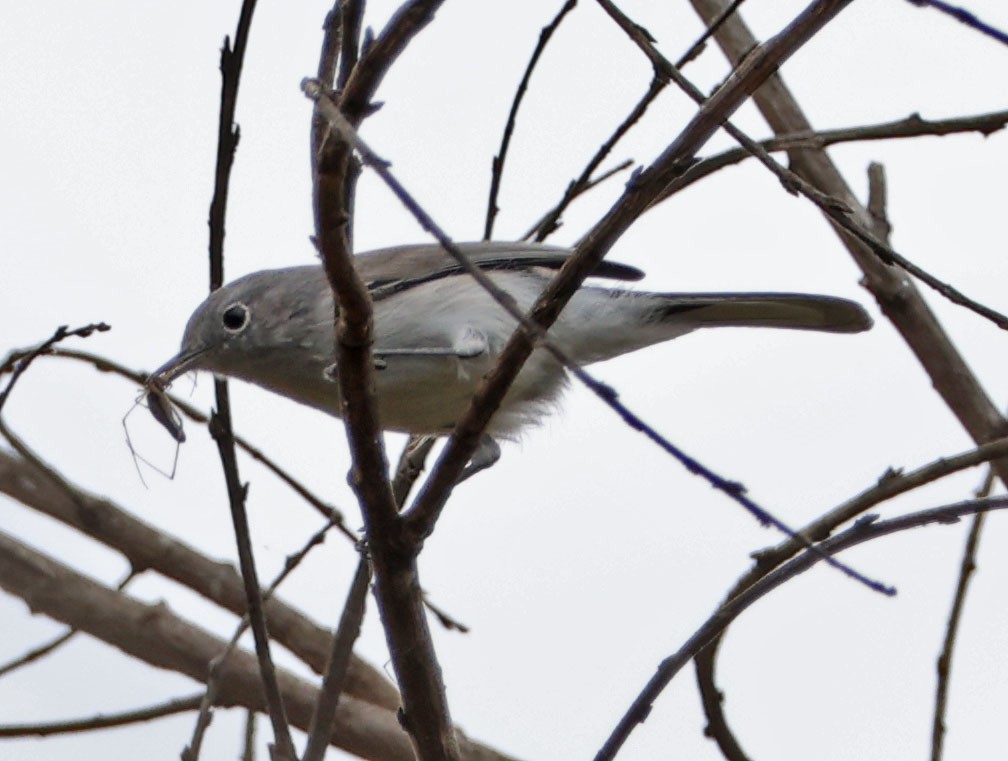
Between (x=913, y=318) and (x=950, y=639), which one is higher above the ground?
(x=913, y=318)

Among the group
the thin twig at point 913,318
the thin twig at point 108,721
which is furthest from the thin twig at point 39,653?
the thin twig at point 913,318

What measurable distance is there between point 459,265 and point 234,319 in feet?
2.03

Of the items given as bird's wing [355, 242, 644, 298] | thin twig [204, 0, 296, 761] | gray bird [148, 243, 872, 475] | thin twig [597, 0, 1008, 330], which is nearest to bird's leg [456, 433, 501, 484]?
gray bird [148, 243, 872, 475]

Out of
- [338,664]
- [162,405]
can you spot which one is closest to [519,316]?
[338,664]

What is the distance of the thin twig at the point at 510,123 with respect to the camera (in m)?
3.01

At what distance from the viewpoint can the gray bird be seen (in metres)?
3.49

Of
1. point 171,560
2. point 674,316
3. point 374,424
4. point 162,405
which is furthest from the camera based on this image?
point 674,316

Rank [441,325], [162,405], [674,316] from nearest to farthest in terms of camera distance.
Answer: [162,405]
[441,325]
[674,316]

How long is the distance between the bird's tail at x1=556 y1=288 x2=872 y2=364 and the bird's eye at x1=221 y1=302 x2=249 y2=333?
87cm

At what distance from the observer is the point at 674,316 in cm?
394

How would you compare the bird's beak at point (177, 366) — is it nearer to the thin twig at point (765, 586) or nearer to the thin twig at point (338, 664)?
the thin twig at point (338, 664)

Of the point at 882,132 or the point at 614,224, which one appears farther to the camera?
the point at 882,132

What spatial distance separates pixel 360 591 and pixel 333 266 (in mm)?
1007

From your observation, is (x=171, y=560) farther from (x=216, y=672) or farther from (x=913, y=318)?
(x=913, y=318)
